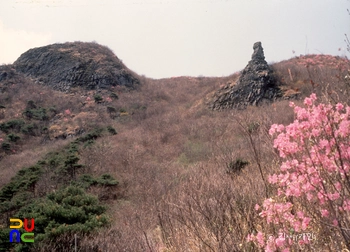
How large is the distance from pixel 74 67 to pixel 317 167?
99.4ft

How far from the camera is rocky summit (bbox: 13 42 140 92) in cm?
2866

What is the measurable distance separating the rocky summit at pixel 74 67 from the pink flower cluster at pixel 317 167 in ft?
88.6

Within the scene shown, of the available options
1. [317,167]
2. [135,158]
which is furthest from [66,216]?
[135,158]

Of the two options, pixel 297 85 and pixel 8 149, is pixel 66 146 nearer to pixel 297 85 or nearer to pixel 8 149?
pixel 8 149

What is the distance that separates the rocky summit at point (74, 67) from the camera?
28656 millimetres

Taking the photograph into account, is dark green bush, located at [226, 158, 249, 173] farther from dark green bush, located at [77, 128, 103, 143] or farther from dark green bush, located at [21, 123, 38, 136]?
dark green bush, located at [21, 123, 38, 136]

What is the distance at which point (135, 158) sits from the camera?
12039 mm

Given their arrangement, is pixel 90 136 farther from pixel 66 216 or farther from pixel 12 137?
pixel 66 216

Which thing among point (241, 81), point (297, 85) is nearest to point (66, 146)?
point (241, 81)

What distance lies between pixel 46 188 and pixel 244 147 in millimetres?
6619

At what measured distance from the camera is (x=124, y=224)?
586cm

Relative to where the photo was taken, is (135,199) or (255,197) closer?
(255,197)

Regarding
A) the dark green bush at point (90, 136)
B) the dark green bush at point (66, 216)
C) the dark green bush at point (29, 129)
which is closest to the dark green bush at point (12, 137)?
the dark green bush at point (29, 129)

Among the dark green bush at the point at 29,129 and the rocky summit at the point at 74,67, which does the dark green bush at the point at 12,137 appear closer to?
the dark green bush at the point at 29,129
